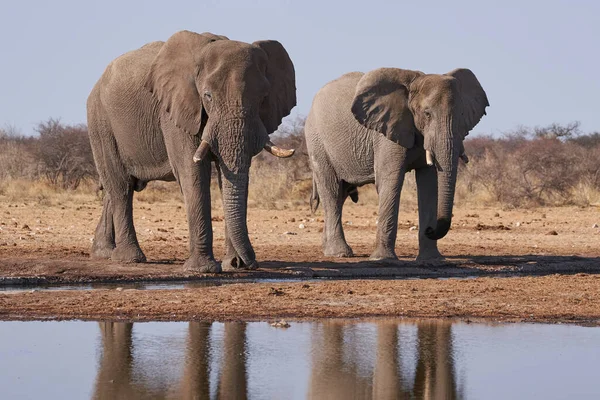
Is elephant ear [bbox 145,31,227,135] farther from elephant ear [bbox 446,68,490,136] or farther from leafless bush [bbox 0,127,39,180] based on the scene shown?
leafless bush [bbox 0,127,39,180]

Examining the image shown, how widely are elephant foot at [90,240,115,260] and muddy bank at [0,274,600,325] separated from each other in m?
3.48

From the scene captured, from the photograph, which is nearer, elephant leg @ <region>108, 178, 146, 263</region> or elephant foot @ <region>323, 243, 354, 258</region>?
elephant leg @ <region>108, 178, 146, 263</region>

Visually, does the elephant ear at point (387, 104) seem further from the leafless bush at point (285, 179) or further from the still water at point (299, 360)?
the leafless bush at point (285, 179)

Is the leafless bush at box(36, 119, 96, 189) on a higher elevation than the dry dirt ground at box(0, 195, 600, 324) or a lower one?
higher

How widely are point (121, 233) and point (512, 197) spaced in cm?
1695

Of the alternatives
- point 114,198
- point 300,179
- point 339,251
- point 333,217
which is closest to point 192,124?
point 114,198

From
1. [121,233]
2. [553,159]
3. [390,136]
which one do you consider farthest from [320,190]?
[553,159]

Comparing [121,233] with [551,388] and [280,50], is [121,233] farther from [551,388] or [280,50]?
[551,388]

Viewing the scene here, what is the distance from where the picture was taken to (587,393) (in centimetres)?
760

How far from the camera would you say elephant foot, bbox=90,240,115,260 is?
1582 cm

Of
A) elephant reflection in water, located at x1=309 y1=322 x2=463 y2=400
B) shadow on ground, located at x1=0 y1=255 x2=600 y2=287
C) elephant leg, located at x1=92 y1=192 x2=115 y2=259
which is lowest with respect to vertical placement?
elephant reflection in water, located at x1=309 y1=322 x2=463 y2=400

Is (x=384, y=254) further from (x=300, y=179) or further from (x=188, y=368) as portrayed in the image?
(x=300, y=179)

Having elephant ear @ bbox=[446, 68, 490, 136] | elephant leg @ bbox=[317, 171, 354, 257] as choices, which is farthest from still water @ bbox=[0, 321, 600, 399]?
elephant leg @ bbox=[317, 171, 354, 257]

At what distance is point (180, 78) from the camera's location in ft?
45.7
